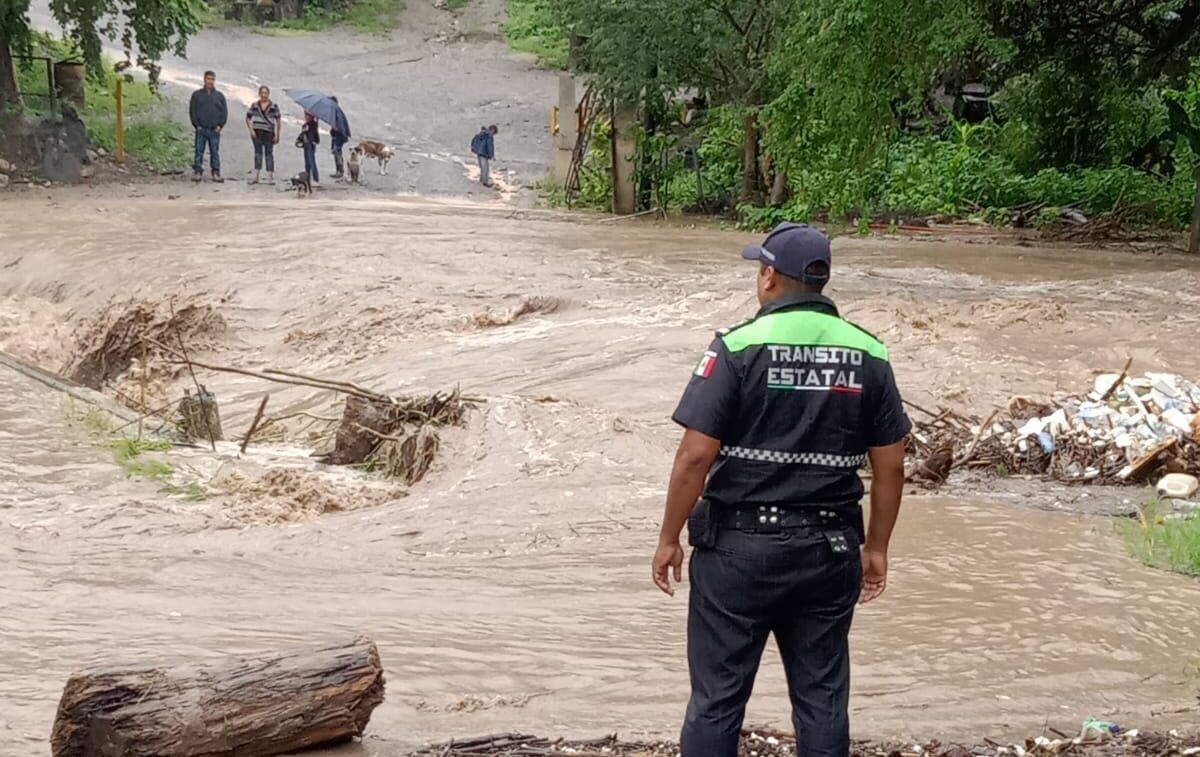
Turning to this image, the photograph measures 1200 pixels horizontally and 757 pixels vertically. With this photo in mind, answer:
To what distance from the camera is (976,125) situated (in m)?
27.2

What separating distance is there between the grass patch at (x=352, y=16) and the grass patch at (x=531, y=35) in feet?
11.8

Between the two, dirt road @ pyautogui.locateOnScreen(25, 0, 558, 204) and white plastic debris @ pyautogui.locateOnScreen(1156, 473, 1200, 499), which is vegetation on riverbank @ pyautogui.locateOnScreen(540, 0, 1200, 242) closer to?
dirt road @ pyautogui.locateOnScreen(25, 0, 558, 204)

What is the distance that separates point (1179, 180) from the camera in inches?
899

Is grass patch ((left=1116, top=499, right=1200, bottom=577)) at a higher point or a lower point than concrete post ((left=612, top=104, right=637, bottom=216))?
lower

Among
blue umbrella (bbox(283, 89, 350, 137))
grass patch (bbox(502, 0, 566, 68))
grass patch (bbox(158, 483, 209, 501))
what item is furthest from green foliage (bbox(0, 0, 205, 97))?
grass patch (bbox(158, 483, 209, 501))

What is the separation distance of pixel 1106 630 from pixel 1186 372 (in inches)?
221

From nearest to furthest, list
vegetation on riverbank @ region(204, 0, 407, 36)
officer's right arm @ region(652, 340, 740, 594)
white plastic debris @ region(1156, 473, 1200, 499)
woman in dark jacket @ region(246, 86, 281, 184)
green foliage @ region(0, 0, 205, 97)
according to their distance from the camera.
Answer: officer's right arm @ region(652, 340, 740, 594)
white plastic debris @ region(1156, 473, 1200, 499)
green foliage @ region(0, 0, 205, 97)
woman in dark jacket @ region(246, 86, 281, 184)
vegetation on riverbank @ region(204, 0, 407, 36)

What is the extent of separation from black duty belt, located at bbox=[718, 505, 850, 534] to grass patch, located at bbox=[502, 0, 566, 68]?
115 feet

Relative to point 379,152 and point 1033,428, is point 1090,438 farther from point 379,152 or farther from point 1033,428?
point 379,152

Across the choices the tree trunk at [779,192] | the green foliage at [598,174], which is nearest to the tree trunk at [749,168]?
the tree trunk at [779,192]

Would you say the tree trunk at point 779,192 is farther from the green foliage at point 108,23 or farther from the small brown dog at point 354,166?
the green foliage at point 108,23

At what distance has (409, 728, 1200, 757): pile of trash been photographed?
441cm

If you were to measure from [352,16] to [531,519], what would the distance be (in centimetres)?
3795

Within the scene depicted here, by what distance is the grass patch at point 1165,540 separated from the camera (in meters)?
7.26
